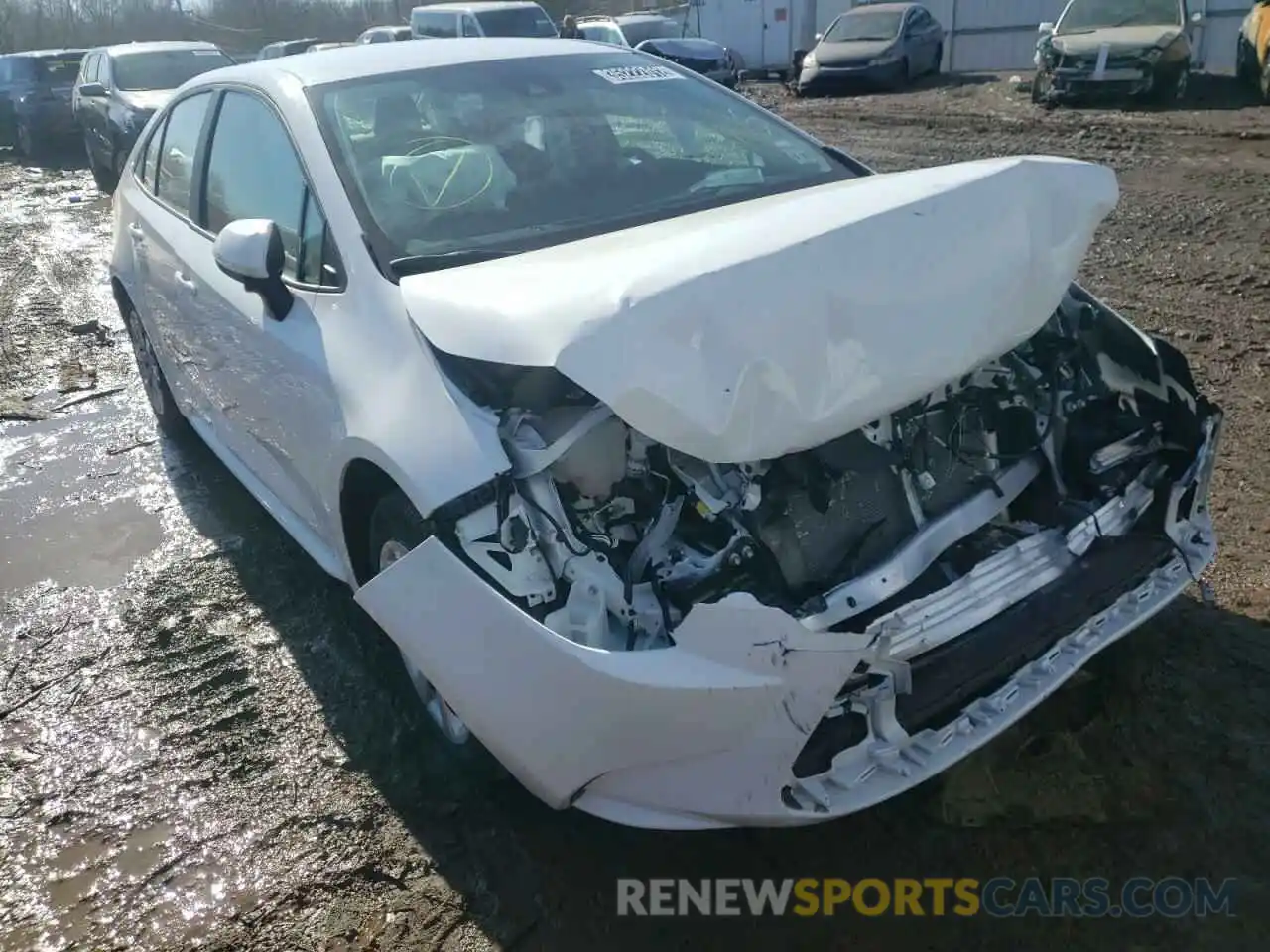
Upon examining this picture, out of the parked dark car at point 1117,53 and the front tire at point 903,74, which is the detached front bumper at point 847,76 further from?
the parked dark car at point 1117,53

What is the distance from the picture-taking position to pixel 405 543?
2754 mm

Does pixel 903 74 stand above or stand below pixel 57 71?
below

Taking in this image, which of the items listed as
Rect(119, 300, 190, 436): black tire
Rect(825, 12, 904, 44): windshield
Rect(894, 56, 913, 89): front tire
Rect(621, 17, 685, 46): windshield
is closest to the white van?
Rect(621, 17, 685, 46): windshield

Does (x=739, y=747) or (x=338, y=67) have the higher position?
(x=338, y=67)

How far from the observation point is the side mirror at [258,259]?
10.1 ft

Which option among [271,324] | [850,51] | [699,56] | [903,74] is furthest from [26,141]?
[271,324]

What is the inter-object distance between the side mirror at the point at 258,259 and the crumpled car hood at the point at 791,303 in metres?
0.53

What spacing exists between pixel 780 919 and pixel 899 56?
18.3 m

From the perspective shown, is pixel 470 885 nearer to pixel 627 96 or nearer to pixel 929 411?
pixel 929 411

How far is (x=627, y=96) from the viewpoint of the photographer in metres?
3.82

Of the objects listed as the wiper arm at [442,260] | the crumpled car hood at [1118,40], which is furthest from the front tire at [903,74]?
the wiper arm at [442,260]

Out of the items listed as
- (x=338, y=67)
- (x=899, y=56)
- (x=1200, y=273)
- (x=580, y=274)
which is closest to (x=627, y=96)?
(x=338, y=67)

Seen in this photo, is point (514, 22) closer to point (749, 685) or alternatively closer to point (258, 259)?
point (258, 259)

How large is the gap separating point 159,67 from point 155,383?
363 inches
